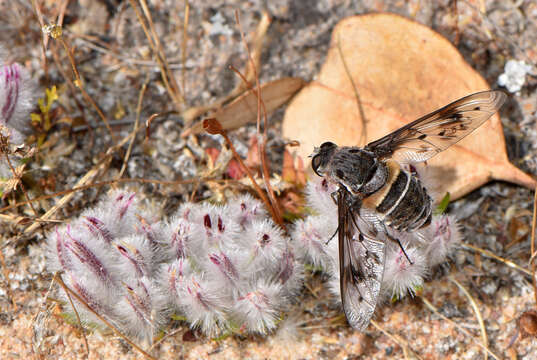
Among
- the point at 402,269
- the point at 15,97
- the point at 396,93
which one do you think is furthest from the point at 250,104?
the point at 402,269

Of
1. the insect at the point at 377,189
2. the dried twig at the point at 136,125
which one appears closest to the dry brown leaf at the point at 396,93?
the insect at the point at 377,189

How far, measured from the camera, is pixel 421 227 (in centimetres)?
261

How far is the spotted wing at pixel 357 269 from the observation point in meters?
2.30

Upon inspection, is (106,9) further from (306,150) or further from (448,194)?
(448,194)

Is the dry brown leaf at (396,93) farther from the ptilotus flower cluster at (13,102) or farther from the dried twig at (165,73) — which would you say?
the ptilotus flower cluster at (13,102)

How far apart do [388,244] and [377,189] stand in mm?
329

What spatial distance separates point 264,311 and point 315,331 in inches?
18.4

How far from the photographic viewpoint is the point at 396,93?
3.20m

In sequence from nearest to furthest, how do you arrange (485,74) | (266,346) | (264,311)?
(264,311) < (266,346) < (485,74)

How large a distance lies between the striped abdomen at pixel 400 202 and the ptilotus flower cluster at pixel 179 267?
0.48 meters

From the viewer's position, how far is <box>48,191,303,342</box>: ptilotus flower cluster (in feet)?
8.33

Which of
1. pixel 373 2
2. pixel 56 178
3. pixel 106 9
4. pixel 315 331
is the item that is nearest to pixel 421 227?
pixel 315 331

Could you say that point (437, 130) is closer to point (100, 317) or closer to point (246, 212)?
point (246, 212)

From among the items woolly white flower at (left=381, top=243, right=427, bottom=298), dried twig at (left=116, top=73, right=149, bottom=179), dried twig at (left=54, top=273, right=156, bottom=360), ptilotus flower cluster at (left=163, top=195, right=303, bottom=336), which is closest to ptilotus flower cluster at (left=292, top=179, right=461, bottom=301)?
woolly white flower at (left=381, top=243, right=427, bottom=298)
